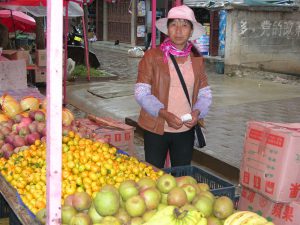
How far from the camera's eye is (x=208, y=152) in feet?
20.5

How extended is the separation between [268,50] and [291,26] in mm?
933

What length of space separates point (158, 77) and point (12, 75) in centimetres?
420

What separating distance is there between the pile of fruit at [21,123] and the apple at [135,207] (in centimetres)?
177

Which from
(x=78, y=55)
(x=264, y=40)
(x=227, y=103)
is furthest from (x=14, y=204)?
(x=78, y=55)

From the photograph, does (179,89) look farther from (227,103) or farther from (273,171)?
(227,103)

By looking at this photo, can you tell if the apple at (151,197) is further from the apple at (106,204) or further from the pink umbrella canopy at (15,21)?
the pink umbrella canopy at (15,21)

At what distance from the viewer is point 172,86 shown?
369 cm

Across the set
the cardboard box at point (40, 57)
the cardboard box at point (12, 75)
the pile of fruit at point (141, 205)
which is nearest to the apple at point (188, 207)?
the pile of fruit at point (141, 205)

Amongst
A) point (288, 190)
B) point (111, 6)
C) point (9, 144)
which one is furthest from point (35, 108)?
point (111, 6)

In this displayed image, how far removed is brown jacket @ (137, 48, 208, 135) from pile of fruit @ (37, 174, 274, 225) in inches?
39.5

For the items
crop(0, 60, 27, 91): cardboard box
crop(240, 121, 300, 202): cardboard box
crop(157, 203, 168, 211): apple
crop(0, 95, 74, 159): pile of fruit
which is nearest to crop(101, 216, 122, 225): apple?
crop(157, 203, 168, 211): apple

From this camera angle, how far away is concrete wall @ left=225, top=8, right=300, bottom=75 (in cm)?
1366

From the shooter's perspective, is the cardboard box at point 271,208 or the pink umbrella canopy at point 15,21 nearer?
the cardboard box at point 271,208

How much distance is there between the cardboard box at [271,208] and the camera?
3086 mm
